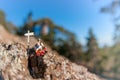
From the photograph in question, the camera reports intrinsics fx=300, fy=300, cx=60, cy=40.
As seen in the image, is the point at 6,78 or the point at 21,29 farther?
the point at 21,29

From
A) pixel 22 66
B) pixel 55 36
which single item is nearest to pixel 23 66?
pixel 22 66

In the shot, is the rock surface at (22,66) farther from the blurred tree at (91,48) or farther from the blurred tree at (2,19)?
the blurred tree at (91,48)

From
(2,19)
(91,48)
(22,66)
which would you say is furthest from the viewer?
(91,48)

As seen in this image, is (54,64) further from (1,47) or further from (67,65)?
(1,47)

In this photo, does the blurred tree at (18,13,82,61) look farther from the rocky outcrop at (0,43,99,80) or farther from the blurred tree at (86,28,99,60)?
the rocky outcrop at (0,43,99,80)

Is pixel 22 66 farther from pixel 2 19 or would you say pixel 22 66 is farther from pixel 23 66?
pixel 2 19

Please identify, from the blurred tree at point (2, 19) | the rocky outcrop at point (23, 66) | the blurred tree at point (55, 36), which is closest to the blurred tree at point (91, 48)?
the blurred tree at point (55, 36)

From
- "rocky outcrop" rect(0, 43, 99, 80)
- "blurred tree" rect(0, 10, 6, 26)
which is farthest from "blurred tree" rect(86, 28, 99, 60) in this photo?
"rocky outcrop" rect(0, 43, 99, 80)

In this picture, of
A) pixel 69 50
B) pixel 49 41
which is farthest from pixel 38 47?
pixel 69 50
